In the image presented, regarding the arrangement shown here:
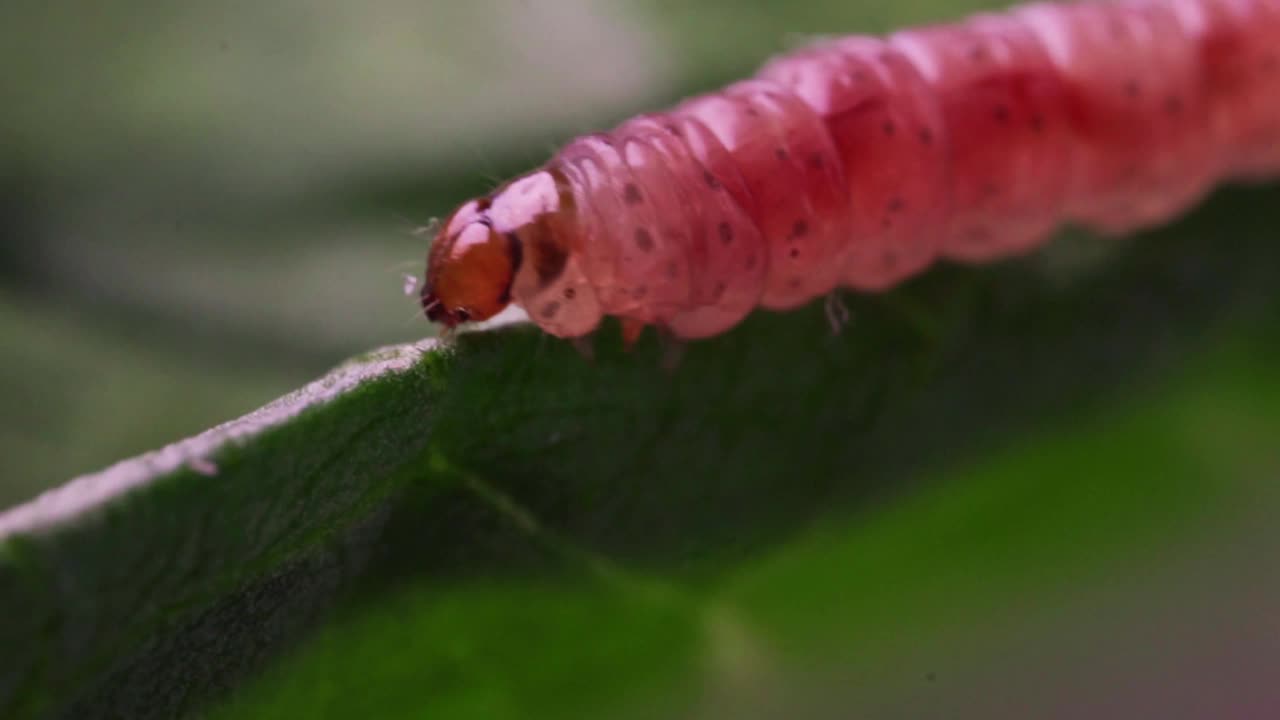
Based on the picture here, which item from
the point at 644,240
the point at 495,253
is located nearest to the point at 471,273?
the point at 495,253

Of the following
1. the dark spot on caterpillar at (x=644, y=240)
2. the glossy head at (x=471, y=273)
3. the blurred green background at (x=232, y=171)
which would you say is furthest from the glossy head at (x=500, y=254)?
the blurred green background at (x=232, y=171)

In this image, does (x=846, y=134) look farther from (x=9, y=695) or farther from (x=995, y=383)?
(x=9, y=695)

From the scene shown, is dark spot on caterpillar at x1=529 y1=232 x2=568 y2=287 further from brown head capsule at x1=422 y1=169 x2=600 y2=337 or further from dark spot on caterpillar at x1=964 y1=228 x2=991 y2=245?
dark spot on caterpillar at x1=964 y1=228 x2=991 y2=245

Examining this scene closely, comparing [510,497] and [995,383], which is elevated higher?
[510,497]

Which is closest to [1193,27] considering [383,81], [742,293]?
[742,293]

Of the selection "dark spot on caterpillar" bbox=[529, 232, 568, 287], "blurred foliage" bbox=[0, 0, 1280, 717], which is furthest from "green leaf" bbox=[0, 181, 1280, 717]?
"dark spot on caterpillar" bbox=[529, 232, 568, 287]

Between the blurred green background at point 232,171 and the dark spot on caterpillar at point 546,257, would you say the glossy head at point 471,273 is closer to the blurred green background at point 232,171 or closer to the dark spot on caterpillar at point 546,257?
the dark spot on caterpillar at point 546,257
